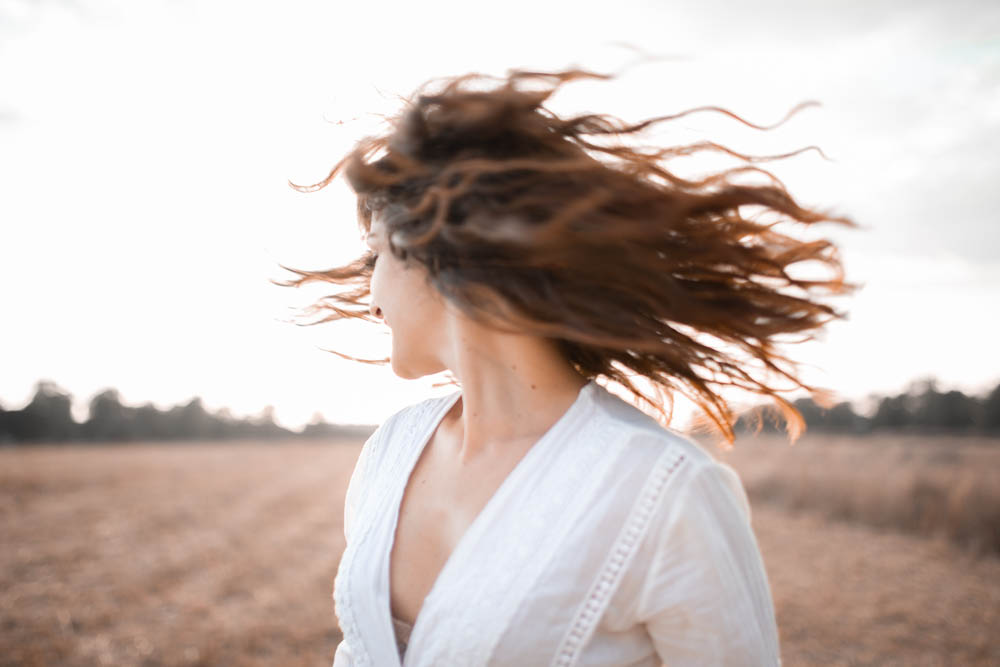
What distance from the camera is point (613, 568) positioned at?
53.6 inches

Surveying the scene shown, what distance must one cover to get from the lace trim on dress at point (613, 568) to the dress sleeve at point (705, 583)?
0.04m

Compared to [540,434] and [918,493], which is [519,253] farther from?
[918,493]

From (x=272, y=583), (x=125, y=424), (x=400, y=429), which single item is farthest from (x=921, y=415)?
(x=125, y=424)

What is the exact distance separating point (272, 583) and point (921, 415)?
5363 cm

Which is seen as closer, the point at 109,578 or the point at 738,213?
the point at 738,213

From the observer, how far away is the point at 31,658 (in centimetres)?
532

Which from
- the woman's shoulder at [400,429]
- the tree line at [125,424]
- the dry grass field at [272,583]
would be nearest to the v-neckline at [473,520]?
the woman's shoulder at [400,429]

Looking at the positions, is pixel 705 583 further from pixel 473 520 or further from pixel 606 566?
pixel 473 520

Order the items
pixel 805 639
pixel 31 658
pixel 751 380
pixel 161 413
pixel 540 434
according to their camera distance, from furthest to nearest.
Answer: pixel 161 413 → pixel 805 639 → pixel 31 658 → pixel 751 380 → pixel 540 434

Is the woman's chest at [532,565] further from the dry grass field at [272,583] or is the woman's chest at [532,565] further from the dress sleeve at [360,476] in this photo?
the dry grass field at [272,583]

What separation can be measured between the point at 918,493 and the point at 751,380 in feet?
35.1

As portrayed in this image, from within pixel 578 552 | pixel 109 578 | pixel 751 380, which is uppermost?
pixel 751 380

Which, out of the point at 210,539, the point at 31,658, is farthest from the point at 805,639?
the point at 210,539

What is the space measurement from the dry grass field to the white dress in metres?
4.79
